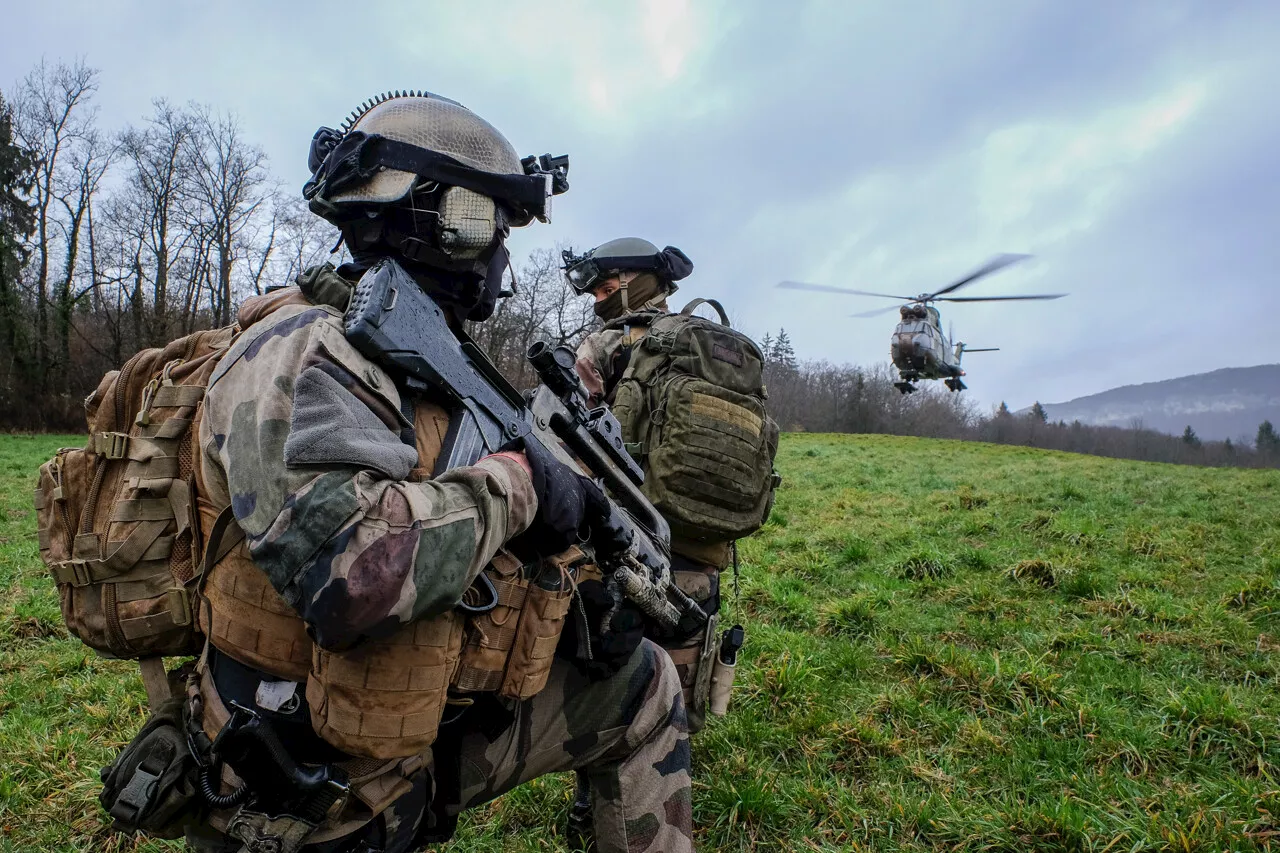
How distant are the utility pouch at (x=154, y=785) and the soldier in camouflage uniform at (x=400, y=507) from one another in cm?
14

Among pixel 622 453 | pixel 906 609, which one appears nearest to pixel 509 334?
pixel 906 609

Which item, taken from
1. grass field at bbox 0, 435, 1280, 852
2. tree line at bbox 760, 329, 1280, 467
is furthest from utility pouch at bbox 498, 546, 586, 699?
tree line at bbox 760, 329, 1280, 467

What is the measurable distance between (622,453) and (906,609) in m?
3.94

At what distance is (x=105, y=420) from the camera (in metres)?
2.02

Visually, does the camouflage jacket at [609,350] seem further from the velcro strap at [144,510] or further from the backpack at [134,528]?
the velcro strap at [144,510]

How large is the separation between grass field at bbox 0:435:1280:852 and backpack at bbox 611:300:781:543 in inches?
49.1

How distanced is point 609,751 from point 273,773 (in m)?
1.00

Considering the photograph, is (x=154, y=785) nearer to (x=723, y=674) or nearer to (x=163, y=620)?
(x=163, y=620)

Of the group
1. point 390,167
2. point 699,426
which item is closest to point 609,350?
point 699,426

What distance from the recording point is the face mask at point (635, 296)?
14.0 feet

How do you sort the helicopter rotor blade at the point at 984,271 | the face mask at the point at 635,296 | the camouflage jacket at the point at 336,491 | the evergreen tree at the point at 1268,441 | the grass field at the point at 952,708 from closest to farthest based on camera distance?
the camouflage jacket at the point at 336,491 → the grass field at the point at 952,708 → the face mask at the point at 635,296 → the helicopter rotor blade at the point at 984,271 → the evergreen tree at the point at 1268,441

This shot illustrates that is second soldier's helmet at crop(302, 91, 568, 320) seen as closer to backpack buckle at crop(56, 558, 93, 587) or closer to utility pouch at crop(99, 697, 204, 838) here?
backpack buckle at crop(56, 558, 93, 587)

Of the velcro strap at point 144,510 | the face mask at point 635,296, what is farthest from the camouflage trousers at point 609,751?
the face mask at point 635,296

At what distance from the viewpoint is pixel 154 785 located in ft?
5.90
